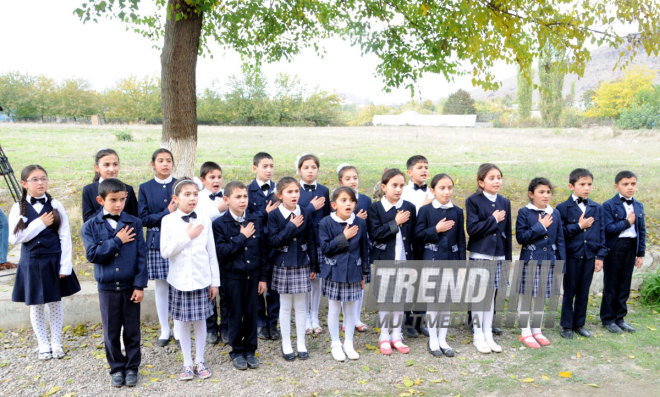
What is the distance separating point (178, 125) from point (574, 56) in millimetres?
5523

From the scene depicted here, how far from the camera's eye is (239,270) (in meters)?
3.94

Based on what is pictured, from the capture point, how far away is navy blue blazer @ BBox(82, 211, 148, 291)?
352cm

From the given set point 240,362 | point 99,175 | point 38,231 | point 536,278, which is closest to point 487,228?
point 536,278

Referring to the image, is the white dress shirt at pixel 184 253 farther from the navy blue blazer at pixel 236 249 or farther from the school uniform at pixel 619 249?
the school uniform at pixel 619 249

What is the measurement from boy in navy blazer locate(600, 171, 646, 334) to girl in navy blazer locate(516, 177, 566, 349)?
683mm

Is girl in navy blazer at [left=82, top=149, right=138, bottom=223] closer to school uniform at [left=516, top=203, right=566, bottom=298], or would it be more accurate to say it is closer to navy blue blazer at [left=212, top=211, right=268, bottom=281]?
navy blue blazer at [left=212, top=211, right=268, bottom=281]

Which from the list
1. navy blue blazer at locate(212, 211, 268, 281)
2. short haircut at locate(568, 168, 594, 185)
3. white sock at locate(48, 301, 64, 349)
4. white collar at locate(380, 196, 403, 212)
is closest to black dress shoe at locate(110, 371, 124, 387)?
white sock at locate(48, 301, 64, 349)

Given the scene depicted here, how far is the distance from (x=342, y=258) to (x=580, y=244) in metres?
2.34

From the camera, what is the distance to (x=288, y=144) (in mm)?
17078

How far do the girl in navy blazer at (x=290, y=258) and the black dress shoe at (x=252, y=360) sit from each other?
0.88 feet

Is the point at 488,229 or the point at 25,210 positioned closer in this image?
the point at 25,210

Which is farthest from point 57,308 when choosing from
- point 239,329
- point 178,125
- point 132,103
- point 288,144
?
point 132,103

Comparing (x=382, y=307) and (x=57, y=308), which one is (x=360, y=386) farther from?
(x=57, y=308)

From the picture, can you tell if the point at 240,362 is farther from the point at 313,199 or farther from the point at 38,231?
the point at 38,231
